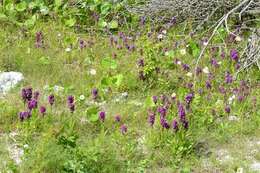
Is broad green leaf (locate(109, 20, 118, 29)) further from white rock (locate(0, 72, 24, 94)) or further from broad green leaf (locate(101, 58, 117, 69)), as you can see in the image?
white rock (locate(0, 72, 24, 94))

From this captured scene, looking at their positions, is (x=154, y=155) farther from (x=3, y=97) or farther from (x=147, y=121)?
(x=3, y=97)

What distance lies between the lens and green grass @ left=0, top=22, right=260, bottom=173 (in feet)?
12.2

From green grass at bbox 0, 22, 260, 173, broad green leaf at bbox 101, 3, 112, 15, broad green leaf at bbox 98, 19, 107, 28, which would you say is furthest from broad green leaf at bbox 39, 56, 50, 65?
broad green leaf at bbox 101, 3, 112, 15

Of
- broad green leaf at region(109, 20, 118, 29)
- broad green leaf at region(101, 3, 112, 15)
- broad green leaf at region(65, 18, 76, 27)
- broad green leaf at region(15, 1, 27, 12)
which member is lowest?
broad green leaf at region(109, 20, 118, 29)

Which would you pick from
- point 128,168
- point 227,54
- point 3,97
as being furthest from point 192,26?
point 128,168

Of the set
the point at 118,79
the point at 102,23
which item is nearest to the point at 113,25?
the point at 102,23

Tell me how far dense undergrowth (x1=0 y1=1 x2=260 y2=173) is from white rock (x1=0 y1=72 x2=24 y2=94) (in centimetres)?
9

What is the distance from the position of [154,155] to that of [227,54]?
2012 mm

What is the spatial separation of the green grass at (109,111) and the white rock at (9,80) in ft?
0.21

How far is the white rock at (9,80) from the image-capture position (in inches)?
189

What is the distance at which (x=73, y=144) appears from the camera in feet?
12.0

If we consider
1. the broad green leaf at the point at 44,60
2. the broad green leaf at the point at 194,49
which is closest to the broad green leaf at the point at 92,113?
the broad green leaf at the point at 44,60

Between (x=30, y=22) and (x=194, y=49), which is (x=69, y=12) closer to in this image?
(x=30, y=22)

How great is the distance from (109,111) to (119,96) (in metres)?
0.35
